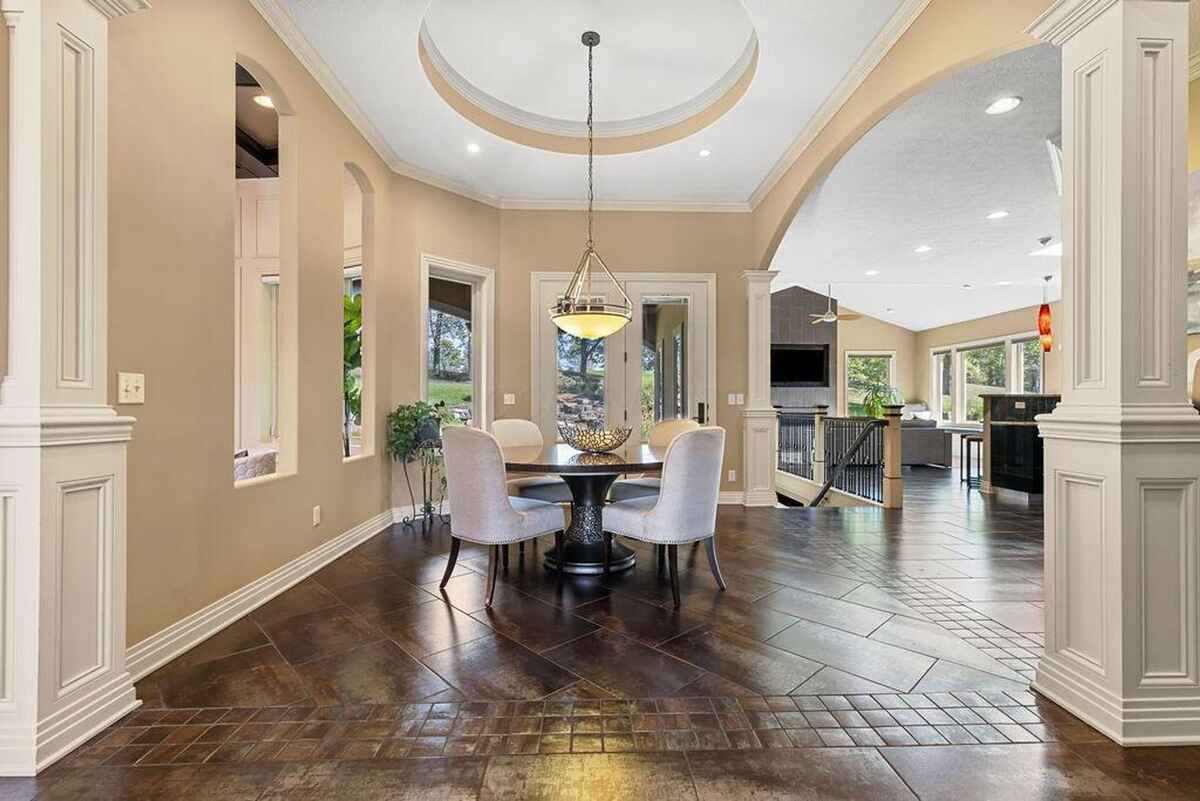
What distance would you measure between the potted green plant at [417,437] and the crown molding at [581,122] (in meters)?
2.36

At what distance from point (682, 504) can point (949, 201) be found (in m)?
5.14

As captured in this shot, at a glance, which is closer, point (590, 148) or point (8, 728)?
point (8, 728)

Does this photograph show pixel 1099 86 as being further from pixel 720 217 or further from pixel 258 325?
pixel 258 325

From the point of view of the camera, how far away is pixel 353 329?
4.51 metres

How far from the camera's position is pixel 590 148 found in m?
4.23

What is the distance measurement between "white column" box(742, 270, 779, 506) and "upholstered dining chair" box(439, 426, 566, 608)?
3143 mm

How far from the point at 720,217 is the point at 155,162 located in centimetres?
462

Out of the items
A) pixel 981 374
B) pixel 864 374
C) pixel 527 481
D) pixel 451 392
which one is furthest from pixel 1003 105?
pixel 864 374

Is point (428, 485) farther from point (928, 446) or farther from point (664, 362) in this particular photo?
point (928, 446)

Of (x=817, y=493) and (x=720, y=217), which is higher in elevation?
(x=720, y=217)

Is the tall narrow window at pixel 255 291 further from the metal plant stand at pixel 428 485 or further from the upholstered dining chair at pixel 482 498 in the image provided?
the upholstered dining chair at pixel 482 498

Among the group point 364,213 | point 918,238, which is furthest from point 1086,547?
point 918,238

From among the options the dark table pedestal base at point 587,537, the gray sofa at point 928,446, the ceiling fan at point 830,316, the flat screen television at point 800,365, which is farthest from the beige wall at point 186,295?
the flat screen television at point 800,365

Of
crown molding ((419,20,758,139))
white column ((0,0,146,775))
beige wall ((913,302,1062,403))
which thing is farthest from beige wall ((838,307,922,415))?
white column ((0,0,146,775))
